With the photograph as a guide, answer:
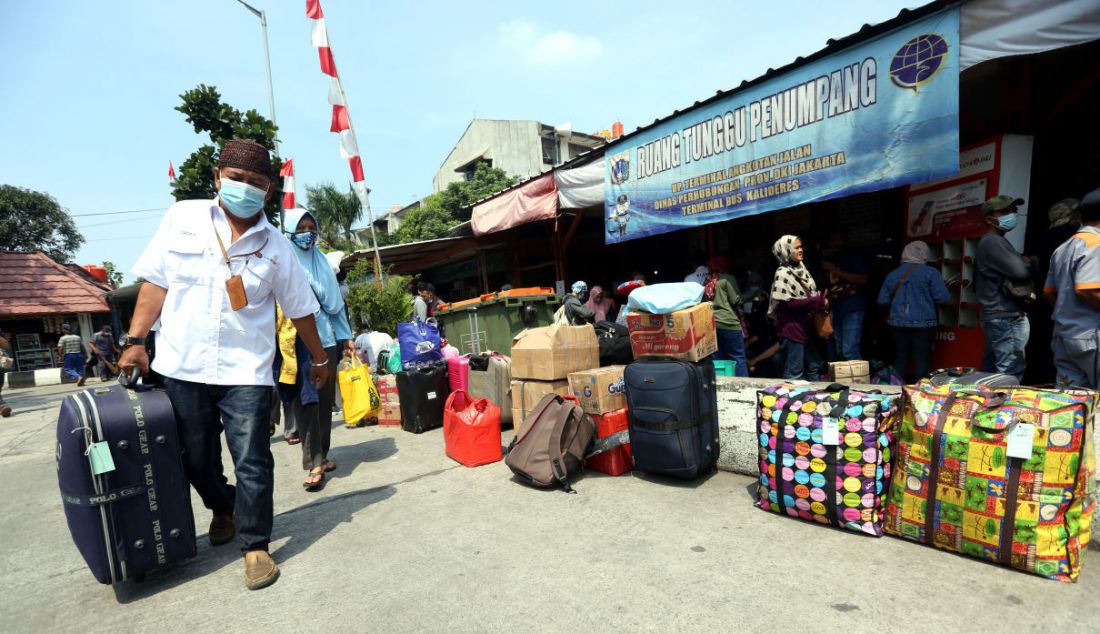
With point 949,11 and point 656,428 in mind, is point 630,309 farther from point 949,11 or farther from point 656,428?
point 949,11

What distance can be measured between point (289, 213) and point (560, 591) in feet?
10.6

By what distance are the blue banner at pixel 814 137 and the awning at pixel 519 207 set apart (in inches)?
65.1

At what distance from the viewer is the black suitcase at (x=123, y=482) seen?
7.09 feet

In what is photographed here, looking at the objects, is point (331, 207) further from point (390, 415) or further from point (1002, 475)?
point (1002, 475)

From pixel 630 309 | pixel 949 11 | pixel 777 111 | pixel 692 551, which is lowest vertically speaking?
pixel 692 551

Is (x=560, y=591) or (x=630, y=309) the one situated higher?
(x=630, y=309)

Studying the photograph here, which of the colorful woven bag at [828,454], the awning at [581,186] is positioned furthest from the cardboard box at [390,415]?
the colorful woven bag at [828,454]

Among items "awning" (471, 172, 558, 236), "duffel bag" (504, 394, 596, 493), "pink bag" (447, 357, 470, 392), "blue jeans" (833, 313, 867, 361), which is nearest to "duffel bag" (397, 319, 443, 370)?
"pink bag" (447, 357, 470, 392)

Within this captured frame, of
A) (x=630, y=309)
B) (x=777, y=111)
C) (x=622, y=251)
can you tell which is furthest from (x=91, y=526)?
(x=622, y=251)

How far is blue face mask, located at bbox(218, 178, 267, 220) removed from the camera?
8.00 feet

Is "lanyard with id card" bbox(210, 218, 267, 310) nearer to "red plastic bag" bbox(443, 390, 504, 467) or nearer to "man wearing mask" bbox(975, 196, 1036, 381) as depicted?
"red plastic bag" bbox(443, 390, 504, 467)

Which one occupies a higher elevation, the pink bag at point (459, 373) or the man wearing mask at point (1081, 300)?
the man wearing mask at point (1081, 300)

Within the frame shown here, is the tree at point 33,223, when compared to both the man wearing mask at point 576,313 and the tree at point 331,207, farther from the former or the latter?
the man wearing mask at point 576,313

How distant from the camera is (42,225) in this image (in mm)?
25781
